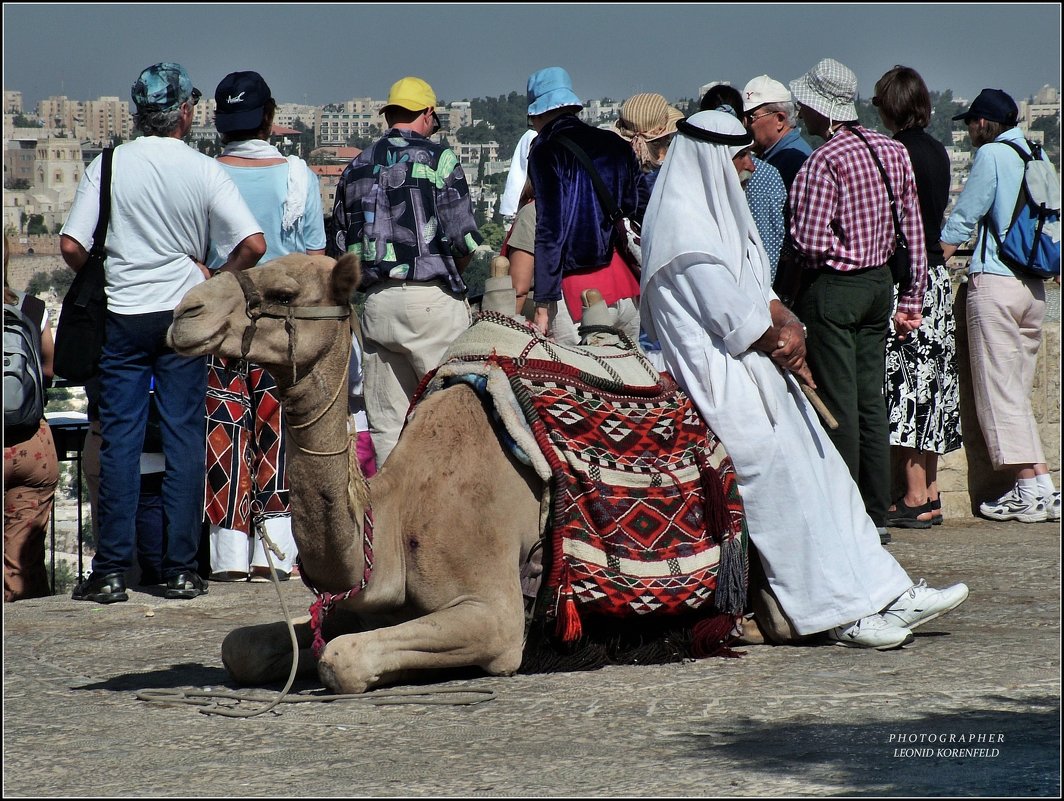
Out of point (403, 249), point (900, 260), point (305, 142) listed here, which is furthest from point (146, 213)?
point (305, 142)

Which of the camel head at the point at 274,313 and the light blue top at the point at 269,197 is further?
the light blue top at the point at 269,197

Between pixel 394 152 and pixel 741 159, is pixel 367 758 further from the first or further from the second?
pixel 741 159

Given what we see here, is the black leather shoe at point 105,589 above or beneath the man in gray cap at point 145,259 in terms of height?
beneath

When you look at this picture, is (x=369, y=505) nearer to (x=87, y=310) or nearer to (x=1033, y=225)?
(x=87, y=310)

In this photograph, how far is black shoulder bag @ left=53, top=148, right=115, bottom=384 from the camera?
7.63 meters

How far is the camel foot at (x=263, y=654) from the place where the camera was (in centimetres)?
572

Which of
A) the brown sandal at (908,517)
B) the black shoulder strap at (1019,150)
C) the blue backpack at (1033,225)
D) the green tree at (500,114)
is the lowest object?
the brown sandal at (908,517)

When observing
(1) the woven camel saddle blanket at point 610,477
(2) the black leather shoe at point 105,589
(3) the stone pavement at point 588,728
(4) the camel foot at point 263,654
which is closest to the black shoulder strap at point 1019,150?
(3) the stone pavement at point 588,728

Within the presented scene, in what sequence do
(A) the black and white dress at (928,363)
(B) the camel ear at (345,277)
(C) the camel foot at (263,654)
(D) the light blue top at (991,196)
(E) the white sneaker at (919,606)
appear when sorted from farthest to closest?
(D) the light blue top at (991,196)
(A) the black and white dress at (928,363)
(E) the white sneaker at (919,606)
(C) the camel foot at (263,654)
(B) the camel ear at (345,277)

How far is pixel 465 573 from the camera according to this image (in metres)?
5.61

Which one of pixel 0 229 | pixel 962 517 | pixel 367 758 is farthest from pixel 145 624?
pixel 962 517

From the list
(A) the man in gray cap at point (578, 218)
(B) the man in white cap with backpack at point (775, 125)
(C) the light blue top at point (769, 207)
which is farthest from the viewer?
(B) the man in white cap with backpack at point (775, 125)

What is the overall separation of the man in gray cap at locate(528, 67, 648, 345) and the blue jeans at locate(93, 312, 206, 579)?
1.84 m

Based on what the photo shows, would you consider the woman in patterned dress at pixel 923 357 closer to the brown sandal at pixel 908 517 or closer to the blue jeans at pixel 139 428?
the brown sandal at pixel 908 517
